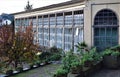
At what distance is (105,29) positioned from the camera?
17281 mm

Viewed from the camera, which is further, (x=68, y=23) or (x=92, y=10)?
(x=68, y=23)

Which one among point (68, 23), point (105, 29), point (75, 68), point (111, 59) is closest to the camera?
point (75, 68)

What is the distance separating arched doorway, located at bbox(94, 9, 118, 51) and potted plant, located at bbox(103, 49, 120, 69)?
134 inches

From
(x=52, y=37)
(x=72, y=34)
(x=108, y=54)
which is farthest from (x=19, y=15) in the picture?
(x=108, y=54)

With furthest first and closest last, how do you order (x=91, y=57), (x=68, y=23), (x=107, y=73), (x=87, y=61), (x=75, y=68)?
(x=68, y=23) < (x=91, y=57) < (x=107, y=73) < (x=87, y=61) < (x=75, y=68)

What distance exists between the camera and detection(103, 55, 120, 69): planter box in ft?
44.9

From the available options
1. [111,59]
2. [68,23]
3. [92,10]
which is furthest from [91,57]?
[68,23]

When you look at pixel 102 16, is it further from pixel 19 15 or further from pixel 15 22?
pixel 15 22

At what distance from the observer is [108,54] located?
13938mm

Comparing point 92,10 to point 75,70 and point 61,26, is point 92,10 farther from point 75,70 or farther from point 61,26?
point 75,70

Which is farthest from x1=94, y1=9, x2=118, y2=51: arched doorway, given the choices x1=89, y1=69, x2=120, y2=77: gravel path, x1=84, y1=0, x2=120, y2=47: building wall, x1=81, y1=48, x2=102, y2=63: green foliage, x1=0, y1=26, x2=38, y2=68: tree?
x1=0, y1=26, x2=38, y2=68: tree

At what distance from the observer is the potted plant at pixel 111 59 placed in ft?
44.8

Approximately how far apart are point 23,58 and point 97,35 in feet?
17.5

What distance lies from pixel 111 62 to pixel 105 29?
3959mm
